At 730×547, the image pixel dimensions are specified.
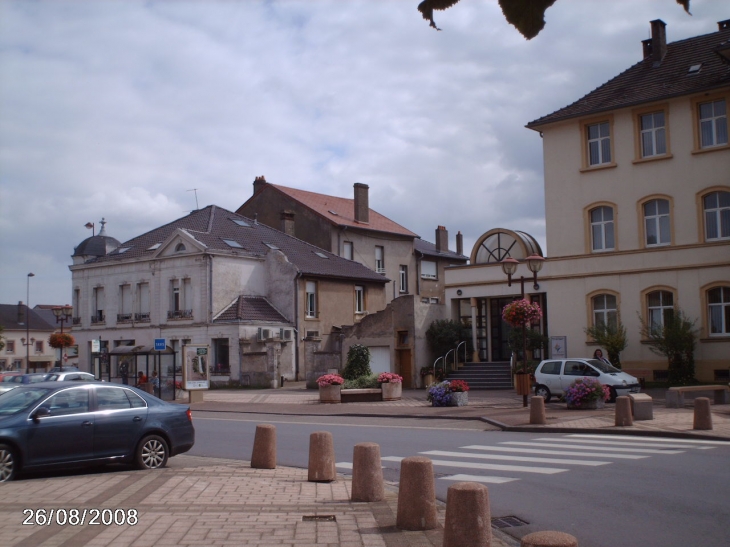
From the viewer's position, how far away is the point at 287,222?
175 ft

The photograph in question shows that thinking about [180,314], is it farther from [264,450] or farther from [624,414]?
[264,450]

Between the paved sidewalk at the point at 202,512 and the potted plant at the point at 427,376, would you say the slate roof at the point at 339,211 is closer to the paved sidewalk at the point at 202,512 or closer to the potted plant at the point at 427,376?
the potted plant at the point at 427,376

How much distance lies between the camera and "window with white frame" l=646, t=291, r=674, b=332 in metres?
31.8

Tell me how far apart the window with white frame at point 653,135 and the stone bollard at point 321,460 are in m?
25.8

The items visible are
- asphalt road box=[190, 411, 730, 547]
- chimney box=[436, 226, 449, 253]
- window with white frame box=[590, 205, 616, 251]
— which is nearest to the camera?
asphalt road box=[190, 411, 730, 547]

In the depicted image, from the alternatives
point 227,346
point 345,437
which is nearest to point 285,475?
point 345,437

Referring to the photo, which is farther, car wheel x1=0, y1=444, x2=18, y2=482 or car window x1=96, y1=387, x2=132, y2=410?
car window x1=96, y1=387, x2=132, y2=410

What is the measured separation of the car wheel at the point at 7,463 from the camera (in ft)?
36.6

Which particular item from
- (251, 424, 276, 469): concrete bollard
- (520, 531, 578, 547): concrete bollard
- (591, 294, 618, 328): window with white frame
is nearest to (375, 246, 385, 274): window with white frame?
A: (591, 294, 618, 328): window with white frame

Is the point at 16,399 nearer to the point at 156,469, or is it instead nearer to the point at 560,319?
the point at 156,469

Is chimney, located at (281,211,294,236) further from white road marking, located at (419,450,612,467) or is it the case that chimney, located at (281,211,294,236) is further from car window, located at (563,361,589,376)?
white road marking, located at (419,450,612,467)

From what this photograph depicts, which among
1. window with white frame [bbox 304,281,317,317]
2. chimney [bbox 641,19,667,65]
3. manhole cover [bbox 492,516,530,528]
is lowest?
manhole cover [bbox 492,516,530,528]
